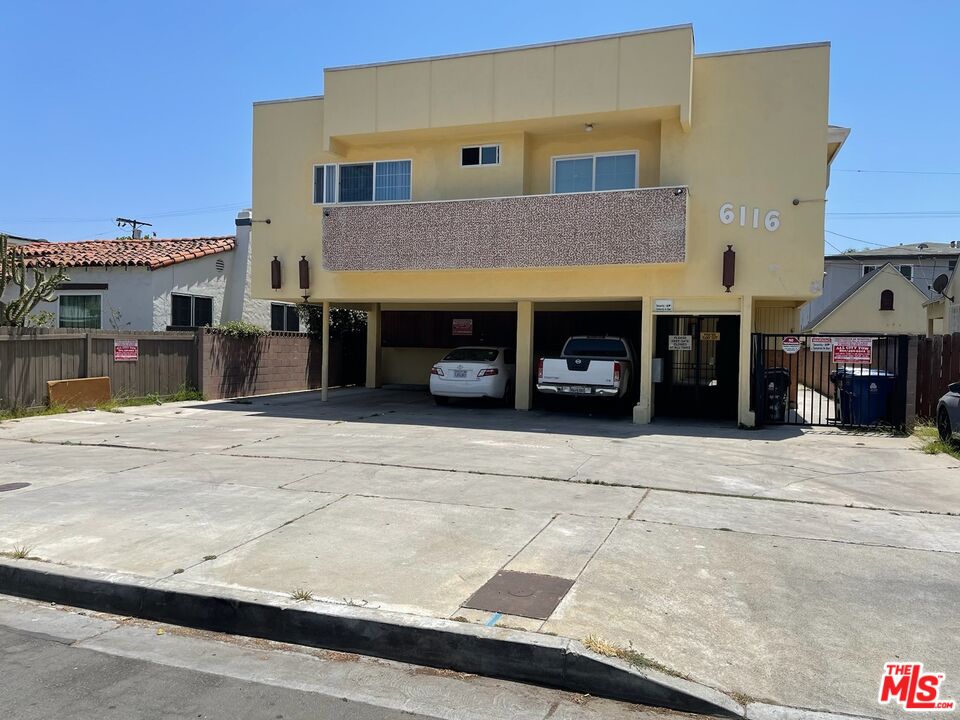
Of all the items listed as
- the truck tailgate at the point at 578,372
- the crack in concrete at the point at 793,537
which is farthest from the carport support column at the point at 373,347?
the crack in concrete at the point at 793,537

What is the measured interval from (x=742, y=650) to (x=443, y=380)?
45.5ft

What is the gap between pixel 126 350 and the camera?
17719 mm

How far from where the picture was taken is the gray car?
1205cm

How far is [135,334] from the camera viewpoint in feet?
58.7

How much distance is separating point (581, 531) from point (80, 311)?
19547 millimetres

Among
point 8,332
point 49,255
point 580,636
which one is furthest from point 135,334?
point 580,636

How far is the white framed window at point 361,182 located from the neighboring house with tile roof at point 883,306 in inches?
1014

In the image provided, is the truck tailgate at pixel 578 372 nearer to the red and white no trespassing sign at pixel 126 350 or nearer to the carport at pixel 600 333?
the carport at pixel 600 333

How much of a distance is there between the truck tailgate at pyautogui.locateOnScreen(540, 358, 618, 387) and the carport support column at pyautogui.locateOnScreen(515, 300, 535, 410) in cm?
170

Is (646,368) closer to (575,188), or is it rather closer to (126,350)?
(575,188)

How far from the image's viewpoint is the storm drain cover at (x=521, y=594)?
513 cm

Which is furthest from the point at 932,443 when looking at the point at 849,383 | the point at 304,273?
the point at 304,273

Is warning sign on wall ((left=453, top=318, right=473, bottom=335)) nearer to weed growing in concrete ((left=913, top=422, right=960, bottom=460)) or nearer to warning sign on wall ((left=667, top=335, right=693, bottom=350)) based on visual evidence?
warning sign on wall ((left=667, top=335, right=693, bottom=350))

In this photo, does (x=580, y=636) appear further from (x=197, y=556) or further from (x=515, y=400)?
(x=515, y=400)
